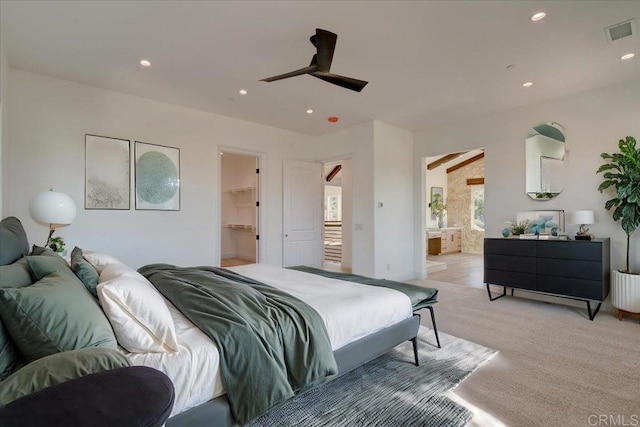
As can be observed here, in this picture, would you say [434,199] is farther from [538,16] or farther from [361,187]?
[538,16]

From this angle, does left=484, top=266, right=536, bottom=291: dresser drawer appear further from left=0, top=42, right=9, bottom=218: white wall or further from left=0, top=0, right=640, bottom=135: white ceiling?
Answer: left=0, top=42, right=9, bottom=218: white wall

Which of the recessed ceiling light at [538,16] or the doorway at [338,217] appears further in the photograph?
the doorway at [338,217]

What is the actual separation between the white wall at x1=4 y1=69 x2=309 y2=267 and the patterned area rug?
325 cm

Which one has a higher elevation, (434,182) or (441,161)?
(441,161)

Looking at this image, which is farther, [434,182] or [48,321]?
[434,182]

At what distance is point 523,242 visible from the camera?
13.3ft

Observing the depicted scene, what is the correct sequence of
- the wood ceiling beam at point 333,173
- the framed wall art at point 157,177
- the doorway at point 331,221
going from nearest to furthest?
the framed wall art at point 157,177
the doorway at point 331,221
the wood ceiling beam at point 333,173

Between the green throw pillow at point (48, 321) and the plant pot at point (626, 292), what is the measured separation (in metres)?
4.81

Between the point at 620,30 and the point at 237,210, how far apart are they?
7.74m

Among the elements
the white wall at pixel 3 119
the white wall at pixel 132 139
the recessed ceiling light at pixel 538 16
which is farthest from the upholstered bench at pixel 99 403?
Result: the white wall at pixel 132 139

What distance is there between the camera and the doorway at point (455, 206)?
9.41 metres

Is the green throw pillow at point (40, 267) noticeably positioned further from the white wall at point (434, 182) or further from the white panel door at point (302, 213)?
the white wall at point (434, 182)

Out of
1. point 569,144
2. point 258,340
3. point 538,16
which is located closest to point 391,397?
point 258,340

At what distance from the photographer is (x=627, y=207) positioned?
137 inches
